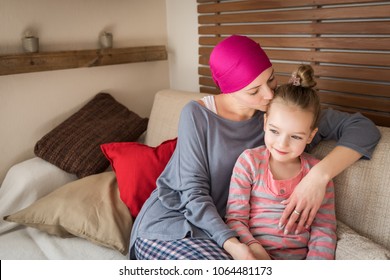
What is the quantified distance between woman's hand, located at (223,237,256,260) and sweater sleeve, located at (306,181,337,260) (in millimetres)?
198

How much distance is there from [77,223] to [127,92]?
3.81 feet

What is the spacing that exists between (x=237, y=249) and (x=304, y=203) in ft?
0.84

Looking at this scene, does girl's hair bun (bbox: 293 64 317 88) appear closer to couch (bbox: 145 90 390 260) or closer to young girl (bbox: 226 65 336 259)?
young girl (bbox: 226 65 336 259)

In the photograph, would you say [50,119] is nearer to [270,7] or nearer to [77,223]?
[77,223]

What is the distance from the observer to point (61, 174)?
1977mm

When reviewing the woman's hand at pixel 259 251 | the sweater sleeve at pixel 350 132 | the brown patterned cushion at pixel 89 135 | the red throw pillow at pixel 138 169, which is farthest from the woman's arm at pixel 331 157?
the brown patterned cushion at pixel 89 135

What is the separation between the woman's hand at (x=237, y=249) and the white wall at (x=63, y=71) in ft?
4.78

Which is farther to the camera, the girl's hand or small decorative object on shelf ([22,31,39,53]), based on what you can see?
small decorative object on shelf ([22,31,39,53])

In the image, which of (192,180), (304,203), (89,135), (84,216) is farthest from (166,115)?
(304,203)

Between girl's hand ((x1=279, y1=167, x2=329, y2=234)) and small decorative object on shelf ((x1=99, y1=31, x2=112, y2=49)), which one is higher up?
small decorative object on shelf ((x1=99, y1=31, x2=112, y2=49))

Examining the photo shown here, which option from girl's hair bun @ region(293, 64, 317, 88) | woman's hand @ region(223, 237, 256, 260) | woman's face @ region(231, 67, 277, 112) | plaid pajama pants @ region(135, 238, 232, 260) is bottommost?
plaid pajama pants @ region(135, 238, 232, 260)

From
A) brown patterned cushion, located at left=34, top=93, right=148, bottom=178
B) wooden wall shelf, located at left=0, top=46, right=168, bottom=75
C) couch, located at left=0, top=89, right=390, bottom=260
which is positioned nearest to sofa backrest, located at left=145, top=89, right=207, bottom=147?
couch, located at left=0, top=89, right=390, bottom=260

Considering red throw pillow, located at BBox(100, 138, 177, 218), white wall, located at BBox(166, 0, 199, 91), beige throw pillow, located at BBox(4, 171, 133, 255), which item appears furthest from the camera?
white wall, located at BBox(166, 0, 199, 91)

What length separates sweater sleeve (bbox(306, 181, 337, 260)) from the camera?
1.15 m
